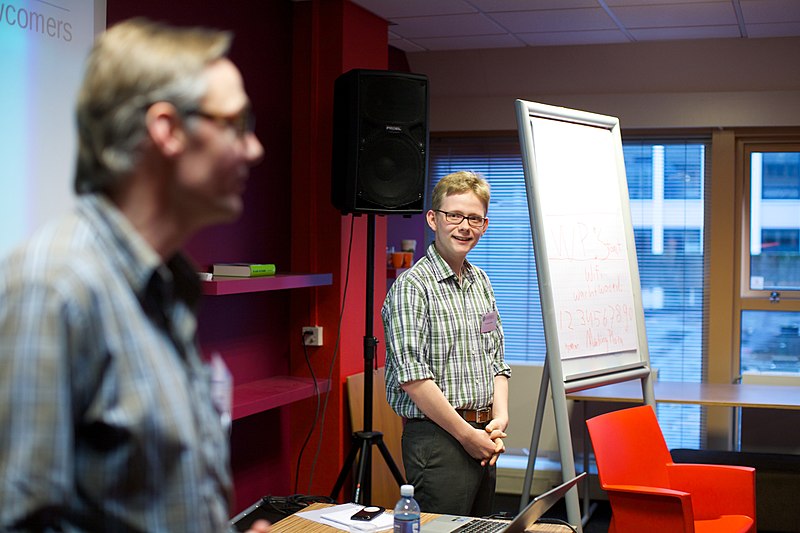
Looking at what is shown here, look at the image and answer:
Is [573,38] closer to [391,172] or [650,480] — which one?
[391,172]


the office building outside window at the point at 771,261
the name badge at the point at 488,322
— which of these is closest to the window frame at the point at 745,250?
the office building outside window at the point at 771,261

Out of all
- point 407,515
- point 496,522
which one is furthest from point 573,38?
point 407,515

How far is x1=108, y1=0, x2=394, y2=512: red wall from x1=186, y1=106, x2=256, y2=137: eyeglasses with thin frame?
9.87ft

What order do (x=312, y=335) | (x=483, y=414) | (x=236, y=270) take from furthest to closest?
1. (x=312, y=335)
2. (x=236, y=270)
3. (x=483, y=414)

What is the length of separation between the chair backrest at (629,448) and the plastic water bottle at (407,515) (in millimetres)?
1126

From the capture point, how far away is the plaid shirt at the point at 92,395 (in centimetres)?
76

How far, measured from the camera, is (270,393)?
11.9 ft

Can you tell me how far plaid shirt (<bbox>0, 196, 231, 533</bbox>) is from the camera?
0.76m

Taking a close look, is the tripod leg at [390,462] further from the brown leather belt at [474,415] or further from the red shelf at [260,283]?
the brown leather belt at [474,415]

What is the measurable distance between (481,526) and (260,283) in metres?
1.57

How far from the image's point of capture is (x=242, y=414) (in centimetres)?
332

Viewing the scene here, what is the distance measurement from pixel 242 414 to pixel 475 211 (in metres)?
1.23

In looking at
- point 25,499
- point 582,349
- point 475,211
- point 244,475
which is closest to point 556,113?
point 475,211

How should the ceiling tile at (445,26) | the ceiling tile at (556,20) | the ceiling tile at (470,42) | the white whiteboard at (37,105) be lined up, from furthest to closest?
1. the ceiling tile at (470,42)
2. the ceiling tile at (445,26)
3. the ceiling tile at (556,20)
4. the white whiteboard at (37,105)
